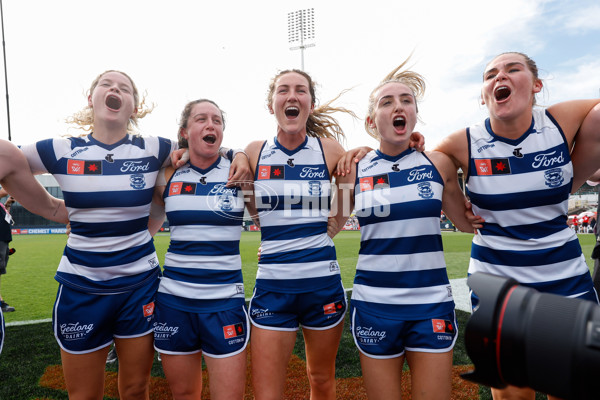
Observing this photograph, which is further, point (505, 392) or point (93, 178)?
point (93, 178)

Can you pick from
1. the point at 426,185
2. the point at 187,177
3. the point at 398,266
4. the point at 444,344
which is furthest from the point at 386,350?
the point at 187,177

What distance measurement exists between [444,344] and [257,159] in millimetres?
1561

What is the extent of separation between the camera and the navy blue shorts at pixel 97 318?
2186 millimetres

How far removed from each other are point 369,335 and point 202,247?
41.9 inches

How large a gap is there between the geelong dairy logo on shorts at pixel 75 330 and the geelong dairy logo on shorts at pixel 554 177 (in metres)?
2.66

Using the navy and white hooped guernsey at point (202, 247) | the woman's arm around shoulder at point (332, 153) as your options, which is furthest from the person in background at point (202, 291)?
the woman's arm around shoulder at point (332, 153)

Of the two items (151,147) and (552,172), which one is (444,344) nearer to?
(552,172)

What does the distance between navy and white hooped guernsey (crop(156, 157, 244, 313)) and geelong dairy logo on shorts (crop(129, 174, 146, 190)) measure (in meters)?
0.15

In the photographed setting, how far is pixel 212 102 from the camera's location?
2.62m

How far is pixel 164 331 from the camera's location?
7.20ft

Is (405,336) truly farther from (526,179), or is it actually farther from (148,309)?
(148,309)

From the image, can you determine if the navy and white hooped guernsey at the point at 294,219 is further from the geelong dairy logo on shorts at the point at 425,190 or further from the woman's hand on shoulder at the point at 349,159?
the geelong dairy logo on shorts at the point at 425,190

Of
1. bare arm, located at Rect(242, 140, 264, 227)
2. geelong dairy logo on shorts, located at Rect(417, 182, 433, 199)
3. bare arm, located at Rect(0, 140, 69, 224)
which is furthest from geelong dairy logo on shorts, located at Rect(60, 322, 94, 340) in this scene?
geelong dairy logo on shorts, located at Rect(417, 182, 433, 199)

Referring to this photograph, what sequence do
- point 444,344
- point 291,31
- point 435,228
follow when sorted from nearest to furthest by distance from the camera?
point 444,344
point 435,228
point 291,31
